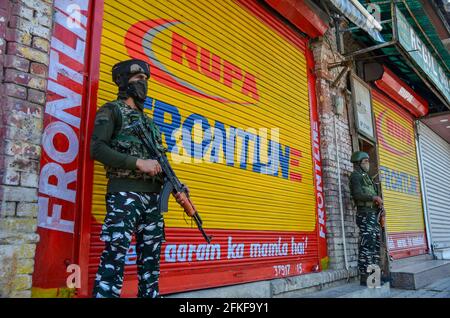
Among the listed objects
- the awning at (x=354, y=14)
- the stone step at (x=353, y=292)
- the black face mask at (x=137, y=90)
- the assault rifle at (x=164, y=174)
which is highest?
the awning at (x=354, y=14)

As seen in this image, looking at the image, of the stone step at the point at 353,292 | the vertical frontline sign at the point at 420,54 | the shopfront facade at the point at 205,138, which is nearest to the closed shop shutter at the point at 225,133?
the shopfront facade at the point at 205,138

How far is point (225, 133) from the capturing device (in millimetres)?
4664

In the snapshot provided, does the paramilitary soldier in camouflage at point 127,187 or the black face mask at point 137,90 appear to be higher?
the black face mask at point 137,90

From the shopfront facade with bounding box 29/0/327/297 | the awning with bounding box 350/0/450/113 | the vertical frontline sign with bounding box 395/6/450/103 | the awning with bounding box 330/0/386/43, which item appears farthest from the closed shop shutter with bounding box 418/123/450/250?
the shopfront facade with bounding box 29/0/327/297

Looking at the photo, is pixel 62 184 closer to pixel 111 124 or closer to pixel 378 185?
pixel 111 124

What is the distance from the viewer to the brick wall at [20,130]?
7.70 ft

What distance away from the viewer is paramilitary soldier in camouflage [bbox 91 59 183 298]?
2.42m

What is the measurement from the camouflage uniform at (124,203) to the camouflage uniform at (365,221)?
3.88 metres

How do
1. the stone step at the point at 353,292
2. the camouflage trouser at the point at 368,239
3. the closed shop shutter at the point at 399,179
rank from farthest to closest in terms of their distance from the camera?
the closed shop shutter at the point at 399,179 → the camouflage trouser at the point at 368,239 → the stone step at the point at 353,292

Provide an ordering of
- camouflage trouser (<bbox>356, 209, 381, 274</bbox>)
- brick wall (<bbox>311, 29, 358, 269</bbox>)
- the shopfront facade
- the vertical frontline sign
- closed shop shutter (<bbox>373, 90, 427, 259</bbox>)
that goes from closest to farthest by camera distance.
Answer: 1. the shopfront facade
2. camouflage trouser (<bbox>356, 209, 381, 274</bbox>)
3. brick wall (<bbox>311, 29, 358, 269</bbox>)
4. the vertical frontline sign
5. closed shop shutter (<bbox>373, 90, 427, 259</bbox>)

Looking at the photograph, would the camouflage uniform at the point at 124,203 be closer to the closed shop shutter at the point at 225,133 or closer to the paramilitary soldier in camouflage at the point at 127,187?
the paramilitary soldier in camouflage at the point at 127,187

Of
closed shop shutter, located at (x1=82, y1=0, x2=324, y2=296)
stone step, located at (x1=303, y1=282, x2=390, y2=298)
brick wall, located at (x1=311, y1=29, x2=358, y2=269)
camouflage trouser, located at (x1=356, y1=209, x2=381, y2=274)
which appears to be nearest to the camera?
closed shop shutter, located at (x1=82, y1=0, x2=324, y2=296)

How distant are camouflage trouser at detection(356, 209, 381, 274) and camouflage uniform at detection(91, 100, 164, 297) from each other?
3.89m

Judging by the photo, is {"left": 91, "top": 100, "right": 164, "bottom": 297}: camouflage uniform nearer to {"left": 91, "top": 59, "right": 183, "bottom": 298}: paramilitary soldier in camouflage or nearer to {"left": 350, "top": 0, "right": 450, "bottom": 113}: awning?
A: {"left": 91, "top": 59, "right": 183, "bottom": 298}: paramilitary soldier in camouflage
